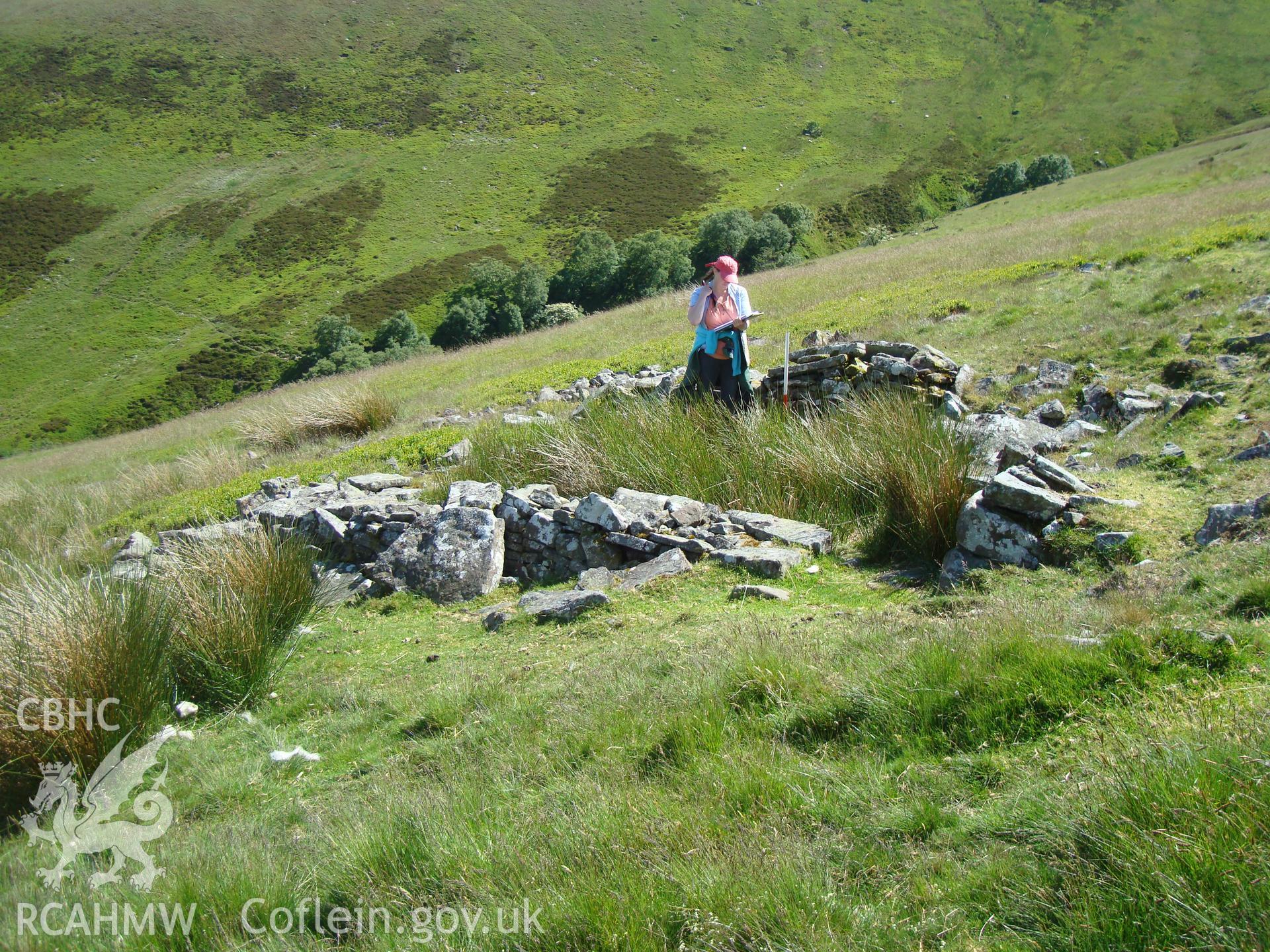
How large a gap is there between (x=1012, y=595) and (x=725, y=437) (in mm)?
4226

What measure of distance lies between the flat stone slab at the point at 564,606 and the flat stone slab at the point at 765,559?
112 cm

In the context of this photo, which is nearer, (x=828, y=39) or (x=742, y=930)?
(x=742, y=930)

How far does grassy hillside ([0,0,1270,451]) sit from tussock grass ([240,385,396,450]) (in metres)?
55.2

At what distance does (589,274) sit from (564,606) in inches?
2637

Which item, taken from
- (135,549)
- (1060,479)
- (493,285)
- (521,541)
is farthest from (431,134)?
(1060,479)

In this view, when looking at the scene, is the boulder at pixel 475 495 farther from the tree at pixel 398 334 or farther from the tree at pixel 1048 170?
the tree at pixel 1048 170

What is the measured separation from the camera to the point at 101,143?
100500 mm

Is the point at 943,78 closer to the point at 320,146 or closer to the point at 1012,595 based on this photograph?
the point at 320,146

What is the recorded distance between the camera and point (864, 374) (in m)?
10.7

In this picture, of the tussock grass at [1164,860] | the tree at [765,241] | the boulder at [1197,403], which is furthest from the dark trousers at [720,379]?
the tree at [765,241]

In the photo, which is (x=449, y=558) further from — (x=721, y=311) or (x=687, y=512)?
(x=721, y=311)

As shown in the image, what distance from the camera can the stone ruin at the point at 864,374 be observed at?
408 inches

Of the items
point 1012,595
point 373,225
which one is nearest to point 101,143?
point 373,225

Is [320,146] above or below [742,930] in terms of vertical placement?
above
